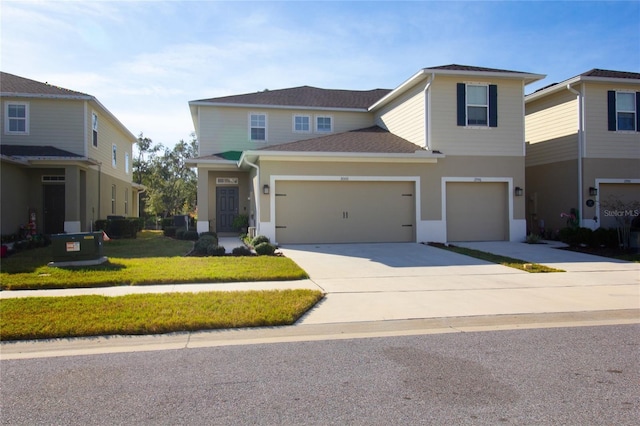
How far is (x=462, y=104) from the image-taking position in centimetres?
1655

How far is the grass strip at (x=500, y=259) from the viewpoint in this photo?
36.6 feet

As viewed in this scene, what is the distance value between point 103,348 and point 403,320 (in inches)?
152

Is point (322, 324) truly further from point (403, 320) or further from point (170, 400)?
point (170, 400)

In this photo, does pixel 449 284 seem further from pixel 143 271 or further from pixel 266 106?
pixel 266 106

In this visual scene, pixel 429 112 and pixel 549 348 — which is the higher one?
pixel 429 112

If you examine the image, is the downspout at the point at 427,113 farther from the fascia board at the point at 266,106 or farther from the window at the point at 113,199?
the window at the point at 113,199

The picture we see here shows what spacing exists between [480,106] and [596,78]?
4401mm

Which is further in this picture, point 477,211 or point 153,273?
point 477,211

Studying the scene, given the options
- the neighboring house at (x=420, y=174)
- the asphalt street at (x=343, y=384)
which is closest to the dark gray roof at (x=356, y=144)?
the neighboring house at (x=420, y=174)

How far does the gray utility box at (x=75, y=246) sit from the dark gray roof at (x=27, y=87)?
10567mm


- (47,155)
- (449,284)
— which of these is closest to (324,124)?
(47,155)

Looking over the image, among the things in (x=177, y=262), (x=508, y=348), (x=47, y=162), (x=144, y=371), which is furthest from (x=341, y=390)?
(x=47, y=162)

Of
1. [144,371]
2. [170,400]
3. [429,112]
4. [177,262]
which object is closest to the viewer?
[170,400]

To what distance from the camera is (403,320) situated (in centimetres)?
668
